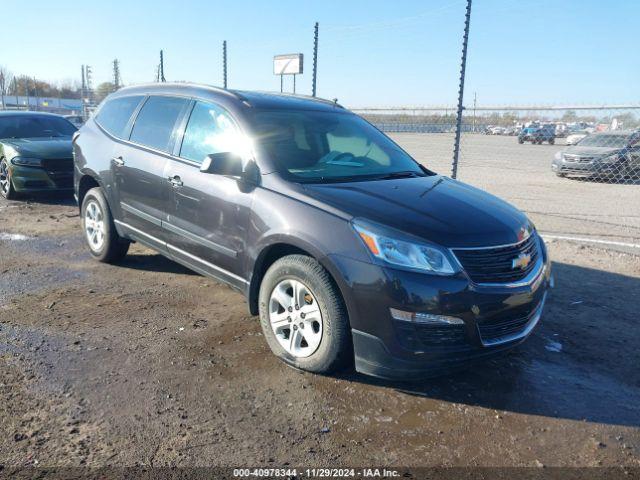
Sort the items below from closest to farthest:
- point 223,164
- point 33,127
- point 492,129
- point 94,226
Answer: point 223,164 < point 94,226 < point 33,127 < point 492,129

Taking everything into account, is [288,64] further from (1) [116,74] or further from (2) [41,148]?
(1) [116,74]

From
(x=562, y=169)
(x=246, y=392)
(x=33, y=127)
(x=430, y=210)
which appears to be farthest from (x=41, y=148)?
(x=562, y=169)

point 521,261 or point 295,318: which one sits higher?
point 521,261

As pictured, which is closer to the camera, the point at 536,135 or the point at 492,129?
the point at 536,135

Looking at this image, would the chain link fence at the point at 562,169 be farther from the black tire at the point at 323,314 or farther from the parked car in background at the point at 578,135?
the black tire at the point at 323,314

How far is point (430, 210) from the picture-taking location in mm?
3441

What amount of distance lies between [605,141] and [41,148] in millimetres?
14943

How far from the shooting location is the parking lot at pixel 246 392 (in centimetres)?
276

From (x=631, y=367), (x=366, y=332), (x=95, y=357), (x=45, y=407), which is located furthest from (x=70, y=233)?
(x=631, y=367)

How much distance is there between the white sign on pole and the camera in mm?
10453

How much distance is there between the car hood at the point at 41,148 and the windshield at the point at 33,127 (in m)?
0.52

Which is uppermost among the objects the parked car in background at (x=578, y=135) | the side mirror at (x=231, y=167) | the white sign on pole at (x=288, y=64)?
the white sign on pole at (x=288, y=64)

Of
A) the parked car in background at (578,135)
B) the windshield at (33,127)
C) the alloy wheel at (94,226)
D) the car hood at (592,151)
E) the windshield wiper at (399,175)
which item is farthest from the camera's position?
the parked car in background at (578,135)

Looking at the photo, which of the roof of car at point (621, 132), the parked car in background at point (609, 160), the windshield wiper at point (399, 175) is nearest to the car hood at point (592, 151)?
the parked car in background at point (609, 160)
